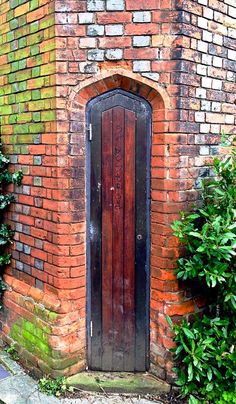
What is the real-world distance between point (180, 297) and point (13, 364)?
1616 mm

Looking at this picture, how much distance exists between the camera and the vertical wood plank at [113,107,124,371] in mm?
2906

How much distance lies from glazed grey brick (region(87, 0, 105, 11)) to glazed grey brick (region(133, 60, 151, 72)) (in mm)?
465

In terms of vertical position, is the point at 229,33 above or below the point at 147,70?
above

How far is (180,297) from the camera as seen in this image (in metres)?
2.90

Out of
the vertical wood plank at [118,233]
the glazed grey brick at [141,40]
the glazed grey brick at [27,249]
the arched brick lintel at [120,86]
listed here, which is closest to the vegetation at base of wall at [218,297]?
the vertical wood plank at [118,233]

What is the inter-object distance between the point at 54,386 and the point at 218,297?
58.0 inches

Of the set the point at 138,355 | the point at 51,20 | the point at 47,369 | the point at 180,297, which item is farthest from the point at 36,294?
the point at 51,20

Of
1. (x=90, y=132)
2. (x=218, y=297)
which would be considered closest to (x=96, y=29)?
(x=90, y=132)

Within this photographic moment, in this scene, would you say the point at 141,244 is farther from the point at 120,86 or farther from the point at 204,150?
the point at 120,86

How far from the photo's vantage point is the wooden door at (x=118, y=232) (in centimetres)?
290

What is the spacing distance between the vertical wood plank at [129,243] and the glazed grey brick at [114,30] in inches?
22.5

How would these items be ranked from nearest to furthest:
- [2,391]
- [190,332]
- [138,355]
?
[190,332] < [2,391] < [138,355]

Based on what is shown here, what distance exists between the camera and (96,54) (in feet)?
9.05

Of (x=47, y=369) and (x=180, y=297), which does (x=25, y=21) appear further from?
(x=47, y=369)
